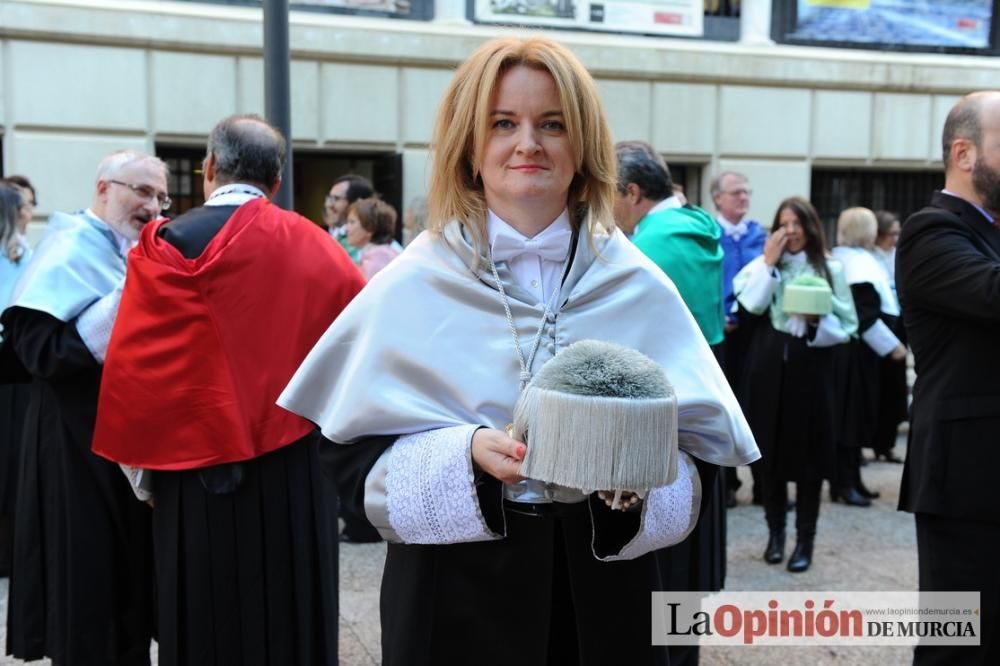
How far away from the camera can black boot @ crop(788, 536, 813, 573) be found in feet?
18.3

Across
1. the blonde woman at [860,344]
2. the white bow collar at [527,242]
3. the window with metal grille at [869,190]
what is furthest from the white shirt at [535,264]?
the window with metal grille at [869,190]

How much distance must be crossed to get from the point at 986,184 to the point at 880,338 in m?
4.13

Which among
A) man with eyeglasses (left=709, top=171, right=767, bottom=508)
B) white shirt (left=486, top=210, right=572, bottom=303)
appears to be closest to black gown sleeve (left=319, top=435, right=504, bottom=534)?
white shirt (left=486, top=210, right=572, bottom=303)

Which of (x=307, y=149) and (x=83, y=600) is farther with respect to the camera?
(x=307, y=149)

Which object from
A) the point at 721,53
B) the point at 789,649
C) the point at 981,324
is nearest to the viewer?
the point at 981,324

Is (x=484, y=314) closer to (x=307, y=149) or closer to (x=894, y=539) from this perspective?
(x=894, y=539)

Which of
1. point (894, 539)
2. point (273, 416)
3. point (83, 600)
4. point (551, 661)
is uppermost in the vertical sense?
point (273, 416)

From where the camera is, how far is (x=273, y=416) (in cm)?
313

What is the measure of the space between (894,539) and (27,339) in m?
5.10

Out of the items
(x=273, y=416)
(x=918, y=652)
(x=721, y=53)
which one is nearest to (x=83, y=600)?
(x=273, y=416)

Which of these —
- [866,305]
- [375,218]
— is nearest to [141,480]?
[375,218]

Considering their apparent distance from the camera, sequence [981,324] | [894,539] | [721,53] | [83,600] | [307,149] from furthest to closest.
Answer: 1. [721,53]
2. [307,149]
3. [894,539]
4. [83,600]
5. [981,324]

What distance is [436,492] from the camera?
1.88 m

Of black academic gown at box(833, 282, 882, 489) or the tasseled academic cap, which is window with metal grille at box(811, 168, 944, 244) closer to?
black academic gown at box(833, 282, 882, 489)
